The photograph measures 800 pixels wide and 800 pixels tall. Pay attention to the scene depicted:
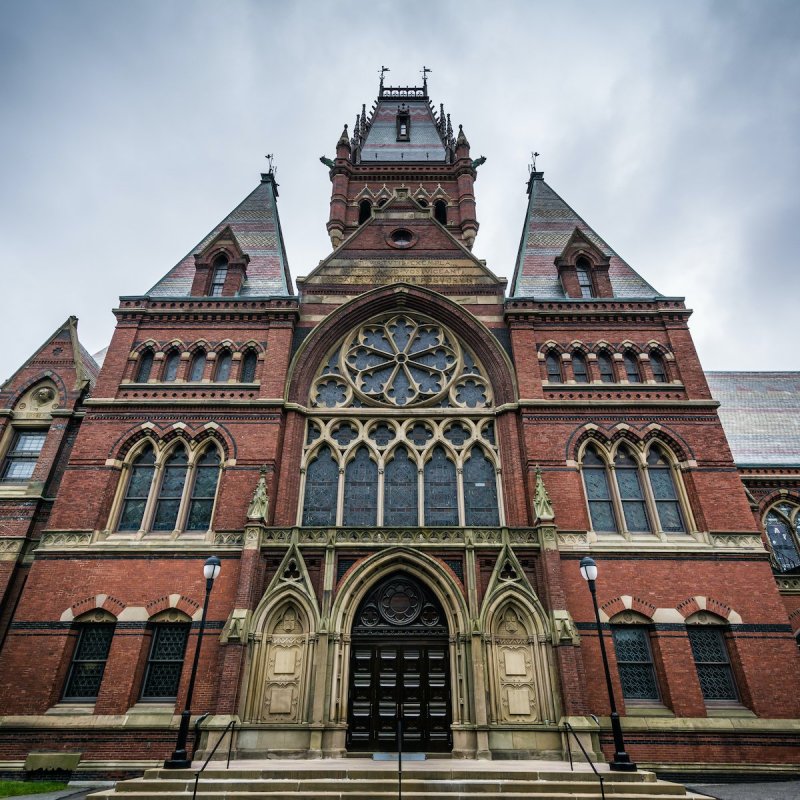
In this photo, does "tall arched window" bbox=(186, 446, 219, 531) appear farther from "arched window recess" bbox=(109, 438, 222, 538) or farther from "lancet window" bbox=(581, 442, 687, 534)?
"lancet window" bbox=(581, 442, 687, 534)

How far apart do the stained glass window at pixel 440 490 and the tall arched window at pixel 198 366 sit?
852cm

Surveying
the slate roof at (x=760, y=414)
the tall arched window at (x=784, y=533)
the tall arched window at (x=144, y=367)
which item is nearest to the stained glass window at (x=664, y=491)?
the slate roof at (x=760, y=414)

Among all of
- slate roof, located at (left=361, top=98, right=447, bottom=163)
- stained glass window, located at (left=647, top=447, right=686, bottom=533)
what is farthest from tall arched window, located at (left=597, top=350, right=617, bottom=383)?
slate roof, located at (left=361, top=98, right=447, bottom=163)

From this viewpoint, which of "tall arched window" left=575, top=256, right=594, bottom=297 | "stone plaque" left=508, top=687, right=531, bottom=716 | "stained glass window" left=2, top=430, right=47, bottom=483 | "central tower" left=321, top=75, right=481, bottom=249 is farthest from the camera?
"central tower" left=321, top=75, right=481, bottom=249

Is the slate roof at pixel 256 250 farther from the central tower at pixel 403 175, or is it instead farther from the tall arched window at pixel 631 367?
the tall arched window at pixel 631 367

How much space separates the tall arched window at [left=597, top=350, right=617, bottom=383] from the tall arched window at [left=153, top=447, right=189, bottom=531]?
46.6 feet

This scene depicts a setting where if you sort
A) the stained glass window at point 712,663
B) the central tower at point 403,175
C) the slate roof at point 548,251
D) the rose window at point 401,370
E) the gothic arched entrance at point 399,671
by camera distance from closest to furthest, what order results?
the gothic arched entrance at point 399,671, the stained glass window at point 712,663, the rose window at point 401,370, the slate roof at point 548,251, the central tower at point 403,175

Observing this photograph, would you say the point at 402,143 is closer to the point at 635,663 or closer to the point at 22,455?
the point at 22,455

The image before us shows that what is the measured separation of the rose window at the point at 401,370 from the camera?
18.4 m

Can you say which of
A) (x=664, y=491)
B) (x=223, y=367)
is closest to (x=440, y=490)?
(x=664, y=491)

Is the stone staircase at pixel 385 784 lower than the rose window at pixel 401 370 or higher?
lower

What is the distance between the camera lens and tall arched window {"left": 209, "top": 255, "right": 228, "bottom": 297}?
69.4 feet

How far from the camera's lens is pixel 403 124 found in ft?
126

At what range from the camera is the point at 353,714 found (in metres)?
13.4
